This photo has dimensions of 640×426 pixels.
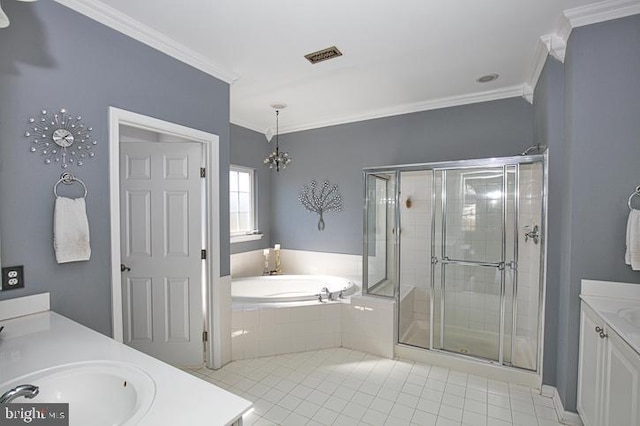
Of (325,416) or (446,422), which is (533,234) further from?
(325,416)

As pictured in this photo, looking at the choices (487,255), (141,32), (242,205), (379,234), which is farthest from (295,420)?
(242,205)

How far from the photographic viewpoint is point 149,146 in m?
2.65

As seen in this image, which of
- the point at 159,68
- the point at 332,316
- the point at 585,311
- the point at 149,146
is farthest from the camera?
the point at 332,316

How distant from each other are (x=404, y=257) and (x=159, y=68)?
2.99m

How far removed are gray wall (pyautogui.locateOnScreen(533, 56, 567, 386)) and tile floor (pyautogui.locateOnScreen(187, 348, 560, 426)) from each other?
16.5 inches

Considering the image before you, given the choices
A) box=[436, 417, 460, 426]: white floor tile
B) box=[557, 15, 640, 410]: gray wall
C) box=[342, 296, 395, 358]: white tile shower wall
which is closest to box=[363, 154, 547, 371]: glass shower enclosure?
box=[342, 296, 395, 358]: white tile shower wall

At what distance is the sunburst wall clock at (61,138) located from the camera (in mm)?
1644

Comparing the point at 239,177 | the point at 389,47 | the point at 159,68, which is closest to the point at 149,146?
the point at 159,68

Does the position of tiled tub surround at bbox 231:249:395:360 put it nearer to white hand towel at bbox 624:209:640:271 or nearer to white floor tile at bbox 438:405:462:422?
white floor tile at bbox 438:405:462:422

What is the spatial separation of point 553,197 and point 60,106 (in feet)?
10.8

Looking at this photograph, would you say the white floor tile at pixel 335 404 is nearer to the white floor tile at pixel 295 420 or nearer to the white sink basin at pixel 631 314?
the white floor tile at pixel 295 420

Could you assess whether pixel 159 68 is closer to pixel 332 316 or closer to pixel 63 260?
pixel 63 260

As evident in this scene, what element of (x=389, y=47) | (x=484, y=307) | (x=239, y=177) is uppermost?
(x=389, y=47)

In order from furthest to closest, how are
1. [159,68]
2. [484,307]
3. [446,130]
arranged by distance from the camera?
[446,130]
[484,307]
[159,68]
